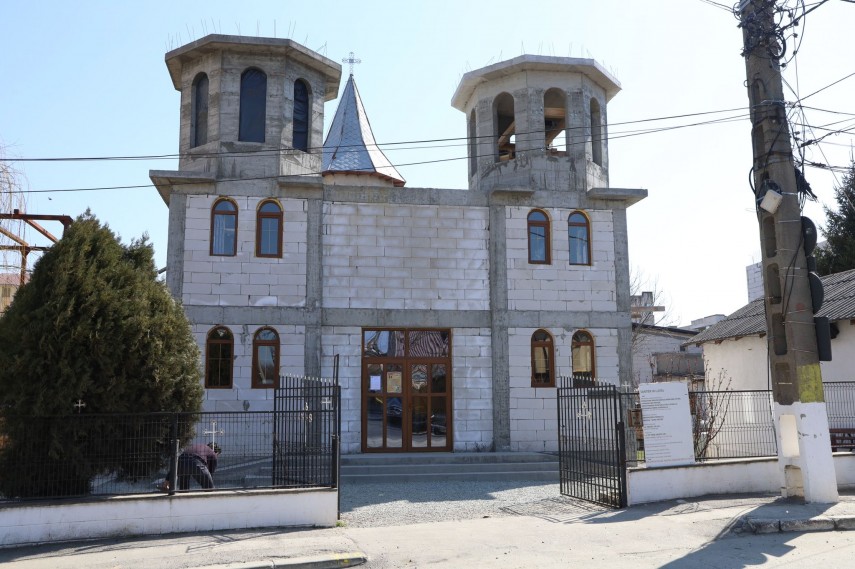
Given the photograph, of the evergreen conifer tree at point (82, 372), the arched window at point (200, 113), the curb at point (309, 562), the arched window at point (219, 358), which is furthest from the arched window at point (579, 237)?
the curb at point (309, 562)

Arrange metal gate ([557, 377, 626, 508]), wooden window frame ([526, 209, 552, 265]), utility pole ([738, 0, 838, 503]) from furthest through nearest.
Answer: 1. wooden window frame ([526, 209, 552, 265])
2. metal gate ([557, 377, 626, 508])
3. utility pole ([738, 0, 838, 503])

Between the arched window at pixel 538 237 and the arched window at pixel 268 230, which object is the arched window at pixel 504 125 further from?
the arched window at pixel 268 230

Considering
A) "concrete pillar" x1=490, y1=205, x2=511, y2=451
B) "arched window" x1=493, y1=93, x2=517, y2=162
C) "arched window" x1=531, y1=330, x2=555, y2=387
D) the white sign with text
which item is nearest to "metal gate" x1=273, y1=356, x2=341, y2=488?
the white sign with text

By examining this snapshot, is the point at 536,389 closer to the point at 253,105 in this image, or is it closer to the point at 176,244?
the point at 176,244

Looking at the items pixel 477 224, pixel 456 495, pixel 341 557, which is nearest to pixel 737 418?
pixel 456 495

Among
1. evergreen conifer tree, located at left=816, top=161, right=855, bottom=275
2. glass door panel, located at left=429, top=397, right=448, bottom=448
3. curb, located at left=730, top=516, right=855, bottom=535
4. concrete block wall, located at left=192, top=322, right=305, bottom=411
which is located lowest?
curb, located at left=730, top=516, right=855, bottom=535

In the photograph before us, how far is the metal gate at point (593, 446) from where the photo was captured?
12406 mm

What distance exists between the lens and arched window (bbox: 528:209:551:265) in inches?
751

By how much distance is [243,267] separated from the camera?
17672 millimetres

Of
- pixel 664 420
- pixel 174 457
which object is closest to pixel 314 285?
pixel 174 457

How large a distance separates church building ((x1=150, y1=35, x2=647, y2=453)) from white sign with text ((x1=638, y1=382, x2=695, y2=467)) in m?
5.59

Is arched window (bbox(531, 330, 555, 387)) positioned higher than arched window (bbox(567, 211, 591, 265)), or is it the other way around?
arched window (bbox(567, 211, 591, 265))

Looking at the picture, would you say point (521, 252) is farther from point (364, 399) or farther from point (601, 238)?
point (364, 399)

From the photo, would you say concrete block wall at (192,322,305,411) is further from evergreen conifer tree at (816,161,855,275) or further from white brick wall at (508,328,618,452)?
evergreen conifer tree at (816,161,855,275)
